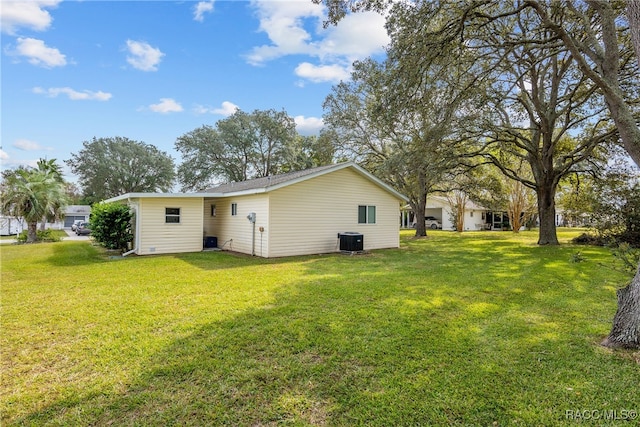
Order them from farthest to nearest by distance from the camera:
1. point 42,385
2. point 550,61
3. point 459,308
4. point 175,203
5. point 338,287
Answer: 1. point 550,61
2. point 175,203
3. point 338,287
4. point 459,308
5. point 42,385

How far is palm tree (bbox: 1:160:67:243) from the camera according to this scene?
16.2m

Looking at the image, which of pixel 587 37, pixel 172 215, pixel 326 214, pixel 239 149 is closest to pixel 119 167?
pixel 239 149

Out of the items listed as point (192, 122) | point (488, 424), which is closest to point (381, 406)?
point (488, 424)

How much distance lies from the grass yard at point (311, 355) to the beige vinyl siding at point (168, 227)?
16.6ft

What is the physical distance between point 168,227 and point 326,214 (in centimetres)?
637

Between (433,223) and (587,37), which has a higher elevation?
(587,37)

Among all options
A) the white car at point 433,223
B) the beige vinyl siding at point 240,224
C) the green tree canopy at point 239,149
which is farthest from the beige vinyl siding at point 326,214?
the white car at point 433,223

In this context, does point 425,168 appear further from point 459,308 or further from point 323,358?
point 323,358

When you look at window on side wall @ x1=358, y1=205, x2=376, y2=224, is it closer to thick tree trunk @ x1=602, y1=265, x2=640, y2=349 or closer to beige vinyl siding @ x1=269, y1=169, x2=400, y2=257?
beige vinyl siding @ x1=269, y1=169, x2=400, y2=257

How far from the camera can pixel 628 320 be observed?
3.63 meters

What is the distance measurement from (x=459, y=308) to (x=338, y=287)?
7.91 feet

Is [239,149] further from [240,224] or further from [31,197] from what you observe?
[240,224]

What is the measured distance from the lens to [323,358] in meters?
3.46

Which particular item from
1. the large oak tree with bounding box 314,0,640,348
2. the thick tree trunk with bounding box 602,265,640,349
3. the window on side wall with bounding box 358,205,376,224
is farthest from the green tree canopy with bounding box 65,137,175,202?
the thick tree trunk with bounding box 602,265,640,349
